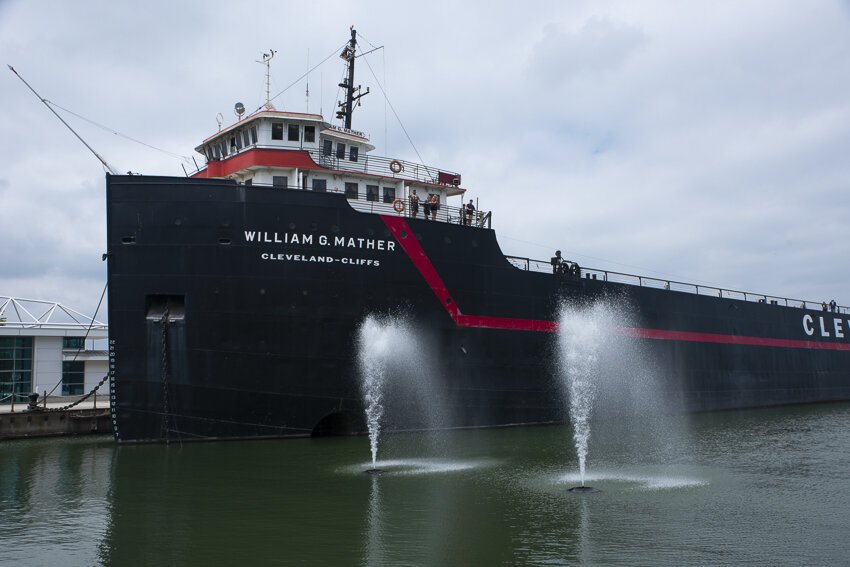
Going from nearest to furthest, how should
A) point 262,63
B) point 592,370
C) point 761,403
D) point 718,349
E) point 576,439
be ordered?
point 576,439 → point 262,63 → point 592,370 → point 718,349 → point 761,403

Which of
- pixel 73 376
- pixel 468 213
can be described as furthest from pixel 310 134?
pixel 73 376

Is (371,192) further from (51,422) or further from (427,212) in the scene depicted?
(51,422)

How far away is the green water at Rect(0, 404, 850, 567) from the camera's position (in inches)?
396

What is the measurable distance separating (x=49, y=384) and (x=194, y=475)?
2287cm

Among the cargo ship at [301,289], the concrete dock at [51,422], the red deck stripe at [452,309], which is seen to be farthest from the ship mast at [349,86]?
the concrete dock at [51,422]

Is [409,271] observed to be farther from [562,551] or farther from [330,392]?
[562,551]

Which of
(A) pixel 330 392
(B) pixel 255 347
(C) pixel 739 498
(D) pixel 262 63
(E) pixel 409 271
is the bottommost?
(C) pixel 739 498

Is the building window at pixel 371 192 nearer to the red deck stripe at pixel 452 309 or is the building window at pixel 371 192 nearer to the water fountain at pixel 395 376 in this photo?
the red deck stripe at pixel 452 309

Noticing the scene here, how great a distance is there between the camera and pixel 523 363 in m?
24.5

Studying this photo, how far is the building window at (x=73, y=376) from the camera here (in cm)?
3466

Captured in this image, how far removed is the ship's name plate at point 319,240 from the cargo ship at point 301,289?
42mm

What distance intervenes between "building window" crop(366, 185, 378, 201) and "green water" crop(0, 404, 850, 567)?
7995 millimetres

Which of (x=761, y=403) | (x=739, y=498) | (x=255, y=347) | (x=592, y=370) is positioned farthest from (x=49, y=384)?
(x=761, y=403)

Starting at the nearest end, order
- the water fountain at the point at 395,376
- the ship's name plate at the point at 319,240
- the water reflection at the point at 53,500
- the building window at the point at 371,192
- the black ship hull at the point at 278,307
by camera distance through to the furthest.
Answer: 1. the water reflection at the point at 53,500
2. the black ship hull at the point at 278,307
3. the ship's name plate at the point at 319,240
4. the water fountain at the point at 395,376
5. the building window at the point at 371,192
